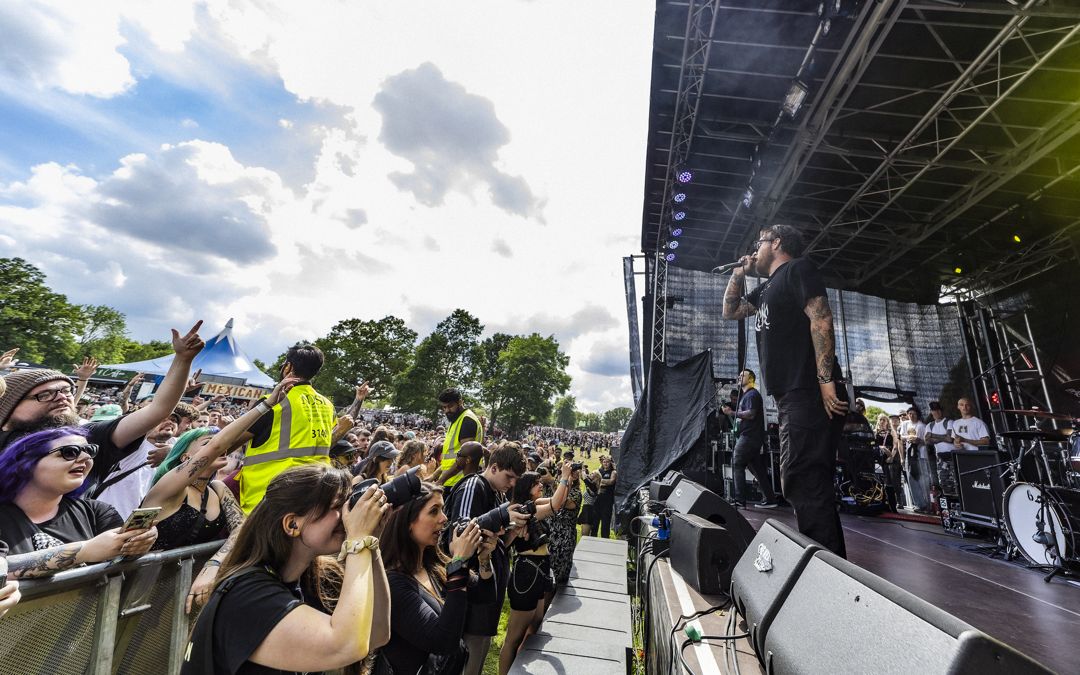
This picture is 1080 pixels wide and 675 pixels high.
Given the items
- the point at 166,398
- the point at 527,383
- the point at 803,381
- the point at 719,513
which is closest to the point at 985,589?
the point at 719,513

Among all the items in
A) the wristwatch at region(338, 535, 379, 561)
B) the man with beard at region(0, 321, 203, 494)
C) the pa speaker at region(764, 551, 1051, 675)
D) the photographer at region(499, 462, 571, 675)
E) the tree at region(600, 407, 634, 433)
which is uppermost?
the tree at region(600, 407, 634, 433)

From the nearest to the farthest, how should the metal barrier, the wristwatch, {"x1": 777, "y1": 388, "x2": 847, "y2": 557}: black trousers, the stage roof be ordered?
the wristwatch
the metal barrier
{"x1": 777, "y1": 388, "x2": 847, "y2": 557}: black trousers
the stage roof

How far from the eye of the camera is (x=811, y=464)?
7.36ft

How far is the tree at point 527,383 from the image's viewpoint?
3672cm

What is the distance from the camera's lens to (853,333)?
476 inches

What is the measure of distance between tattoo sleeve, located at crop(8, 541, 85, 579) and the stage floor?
3.62 m

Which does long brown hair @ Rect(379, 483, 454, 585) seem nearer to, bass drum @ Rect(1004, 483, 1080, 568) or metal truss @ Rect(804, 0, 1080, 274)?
bass drum @ Rect(1004, 483, 1080, 568)

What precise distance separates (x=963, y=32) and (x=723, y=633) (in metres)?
7.99

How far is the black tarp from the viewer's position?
261 inches

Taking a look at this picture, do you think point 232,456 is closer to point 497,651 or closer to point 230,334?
point 497,651

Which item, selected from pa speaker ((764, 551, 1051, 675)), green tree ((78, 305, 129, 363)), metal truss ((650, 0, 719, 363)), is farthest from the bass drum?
green tree ((78, 305, 129, 363))

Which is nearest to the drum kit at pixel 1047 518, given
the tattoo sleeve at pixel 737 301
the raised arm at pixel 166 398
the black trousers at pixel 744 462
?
the black trousers at pixel 744 462

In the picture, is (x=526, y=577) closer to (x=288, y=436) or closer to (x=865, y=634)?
(x=288, y=436)

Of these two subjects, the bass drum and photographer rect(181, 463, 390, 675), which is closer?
photographer rect(181, 463, 390, 675)
